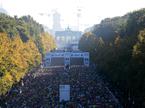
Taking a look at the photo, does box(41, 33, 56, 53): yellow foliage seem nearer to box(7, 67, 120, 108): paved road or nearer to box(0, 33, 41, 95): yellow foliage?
box(0, 33, 41, 95): yellow foliage

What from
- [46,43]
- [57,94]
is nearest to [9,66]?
[57,94]

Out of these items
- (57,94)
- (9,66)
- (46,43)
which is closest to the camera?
(57,94)

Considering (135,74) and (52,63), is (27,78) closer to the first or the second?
(135,74)

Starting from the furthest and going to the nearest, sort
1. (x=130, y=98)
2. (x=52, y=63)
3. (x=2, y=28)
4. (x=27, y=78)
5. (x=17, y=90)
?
(x=52, y=63), (x=2, y=28), (x=27, y=78), (x=17, y=90), (x=130, y=98)

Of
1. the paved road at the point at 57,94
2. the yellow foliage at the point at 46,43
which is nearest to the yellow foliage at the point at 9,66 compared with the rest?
the paved road at the point at 57,94

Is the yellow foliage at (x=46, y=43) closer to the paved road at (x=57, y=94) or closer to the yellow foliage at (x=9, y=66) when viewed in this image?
the yellow foliage at (x=9, y=66)

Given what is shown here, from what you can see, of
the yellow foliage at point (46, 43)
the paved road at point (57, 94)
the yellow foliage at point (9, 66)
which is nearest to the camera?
the paved road at point (57, 94)

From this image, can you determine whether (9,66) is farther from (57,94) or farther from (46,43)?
(46,43)

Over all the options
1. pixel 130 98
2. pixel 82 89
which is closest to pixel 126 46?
pixel 82 89
